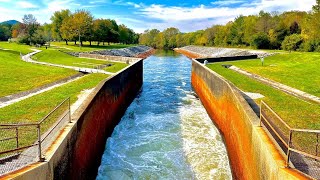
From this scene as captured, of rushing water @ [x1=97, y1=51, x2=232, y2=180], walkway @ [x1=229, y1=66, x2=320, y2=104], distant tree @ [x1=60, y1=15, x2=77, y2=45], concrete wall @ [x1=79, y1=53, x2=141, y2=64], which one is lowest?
rushing water @ [x1=97, y1=51, x2=232, y2=180]

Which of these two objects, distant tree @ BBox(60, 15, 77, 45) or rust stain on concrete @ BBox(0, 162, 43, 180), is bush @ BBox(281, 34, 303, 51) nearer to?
distant tree @ BBox(60, 15, 77, 45)

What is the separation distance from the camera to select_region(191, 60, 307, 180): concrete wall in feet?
24.1

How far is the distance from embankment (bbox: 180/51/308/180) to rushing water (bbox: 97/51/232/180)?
72 cm

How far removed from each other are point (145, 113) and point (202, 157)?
27.2ft

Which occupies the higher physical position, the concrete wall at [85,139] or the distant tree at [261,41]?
the distant tree at [261,41]

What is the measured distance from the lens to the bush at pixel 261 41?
6992 centimetres

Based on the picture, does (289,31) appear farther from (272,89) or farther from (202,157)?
(202,157)

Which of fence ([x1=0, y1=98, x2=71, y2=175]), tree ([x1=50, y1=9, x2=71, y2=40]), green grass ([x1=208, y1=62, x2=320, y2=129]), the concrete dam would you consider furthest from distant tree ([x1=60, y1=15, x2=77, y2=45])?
fence ([x1=0, y1=98, x2=71, y2=175])

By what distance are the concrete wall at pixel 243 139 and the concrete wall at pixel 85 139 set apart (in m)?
5.29

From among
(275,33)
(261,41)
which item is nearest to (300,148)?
(261,41)

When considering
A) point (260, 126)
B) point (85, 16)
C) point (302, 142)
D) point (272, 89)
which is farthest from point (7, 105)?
point (85, 16)

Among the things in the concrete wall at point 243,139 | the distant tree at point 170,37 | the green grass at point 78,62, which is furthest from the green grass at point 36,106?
the distant tree at point 170,37

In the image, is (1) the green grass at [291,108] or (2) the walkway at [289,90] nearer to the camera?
(1) the green grass at [291,108]

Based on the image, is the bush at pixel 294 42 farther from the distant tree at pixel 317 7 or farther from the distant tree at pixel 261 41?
the distant tree at pixel 317 7
